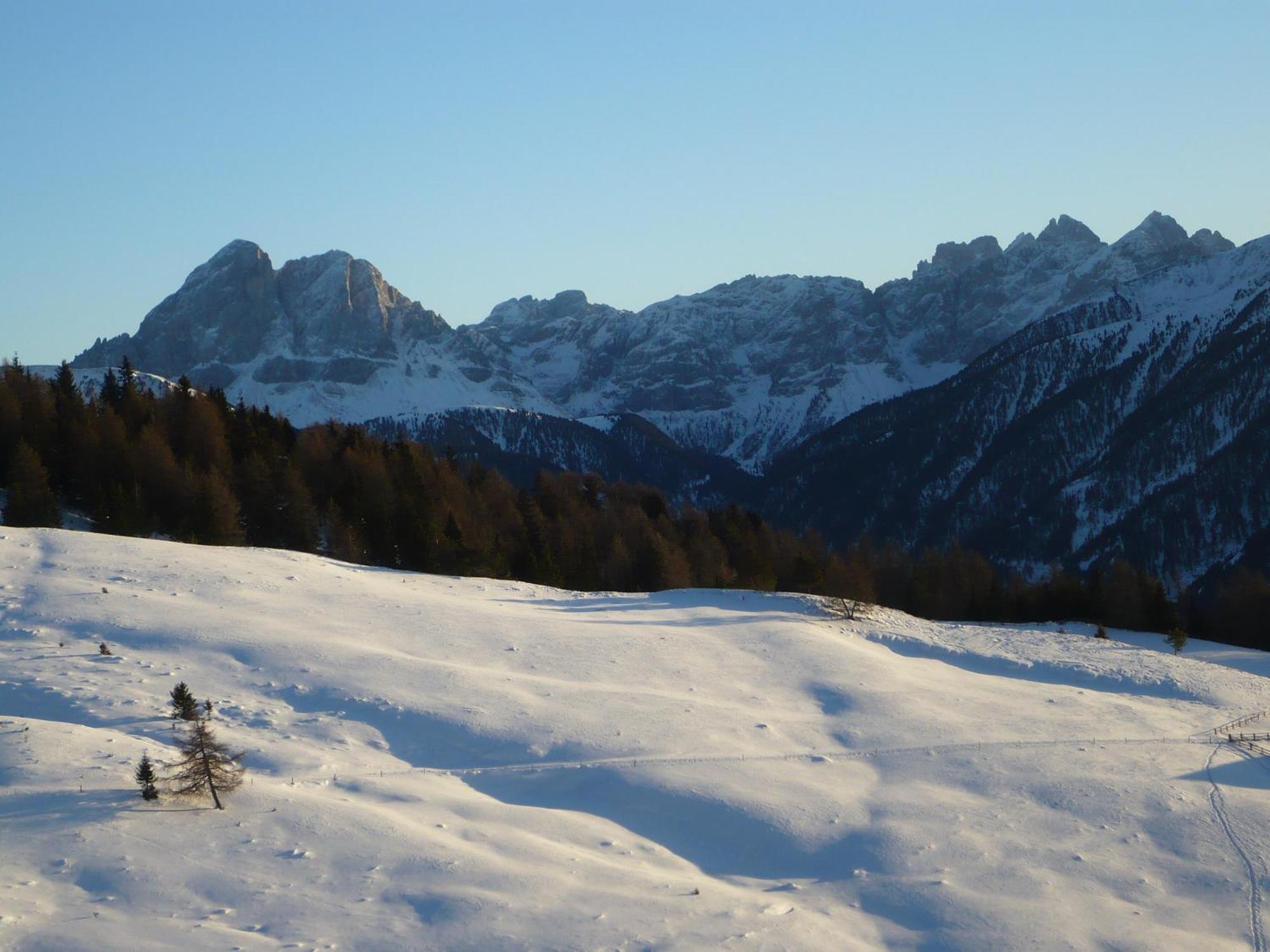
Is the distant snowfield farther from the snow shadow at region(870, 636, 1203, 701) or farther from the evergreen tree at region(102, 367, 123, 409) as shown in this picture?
the evergreen tree at region(102, 367, 123, 409)

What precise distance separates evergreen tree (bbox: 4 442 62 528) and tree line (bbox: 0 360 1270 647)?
10 centimetres

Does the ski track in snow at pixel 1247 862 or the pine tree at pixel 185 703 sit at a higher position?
the pine tree at pixel 185 703

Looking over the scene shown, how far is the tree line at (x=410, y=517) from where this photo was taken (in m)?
70.2

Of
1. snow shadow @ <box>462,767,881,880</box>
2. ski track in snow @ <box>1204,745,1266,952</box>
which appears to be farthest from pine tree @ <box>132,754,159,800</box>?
ski track in snow @ <box>1204,745,1266,952</box>

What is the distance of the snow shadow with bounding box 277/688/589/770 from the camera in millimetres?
33312

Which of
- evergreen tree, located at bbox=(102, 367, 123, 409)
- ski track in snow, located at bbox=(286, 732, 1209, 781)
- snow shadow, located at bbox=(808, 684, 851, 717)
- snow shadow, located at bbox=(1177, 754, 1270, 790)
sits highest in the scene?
evergreen tree, located at bbox=(102, 367, 123, 409)

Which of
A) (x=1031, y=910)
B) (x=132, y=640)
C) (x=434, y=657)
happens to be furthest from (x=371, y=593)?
(x=1031, y=910)

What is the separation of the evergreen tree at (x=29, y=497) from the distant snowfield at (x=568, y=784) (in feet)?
36.2

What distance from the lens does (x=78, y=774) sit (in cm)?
2670

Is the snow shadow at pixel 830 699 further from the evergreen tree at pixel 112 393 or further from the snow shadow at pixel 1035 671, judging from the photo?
the evergreen tree at pixel 112 393

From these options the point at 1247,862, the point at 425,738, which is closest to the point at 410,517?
the point at 425,738

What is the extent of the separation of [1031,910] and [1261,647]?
72.2 metres

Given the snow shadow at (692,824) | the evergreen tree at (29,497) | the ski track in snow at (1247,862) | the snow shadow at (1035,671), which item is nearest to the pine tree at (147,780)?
the snow shadow at (692,824)

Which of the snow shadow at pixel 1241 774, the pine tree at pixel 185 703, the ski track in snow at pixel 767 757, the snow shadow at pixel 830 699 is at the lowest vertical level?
the snow shadow at pixel 1241 774
